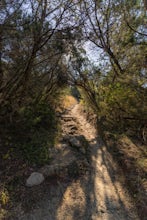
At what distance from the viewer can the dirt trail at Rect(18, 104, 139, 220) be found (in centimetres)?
334

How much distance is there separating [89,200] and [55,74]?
4911mm

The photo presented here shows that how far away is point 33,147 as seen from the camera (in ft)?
17.2

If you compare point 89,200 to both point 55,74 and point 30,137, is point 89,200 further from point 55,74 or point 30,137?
point 55,74

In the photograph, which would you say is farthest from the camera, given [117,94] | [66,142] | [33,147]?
[66,142]

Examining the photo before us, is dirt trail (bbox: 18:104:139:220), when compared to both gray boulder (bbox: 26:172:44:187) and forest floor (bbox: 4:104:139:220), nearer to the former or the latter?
forest floor (bbox: 4:104:139:220)

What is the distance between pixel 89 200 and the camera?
3.78 m

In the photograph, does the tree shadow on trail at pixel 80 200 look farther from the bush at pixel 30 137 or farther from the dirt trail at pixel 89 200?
the bush at pixel 30 137

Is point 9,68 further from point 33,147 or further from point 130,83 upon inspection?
point 130,83

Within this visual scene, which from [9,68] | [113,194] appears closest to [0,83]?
[9,68]

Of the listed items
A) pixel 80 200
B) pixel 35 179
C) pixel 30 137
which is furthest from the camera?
pixel 30 137

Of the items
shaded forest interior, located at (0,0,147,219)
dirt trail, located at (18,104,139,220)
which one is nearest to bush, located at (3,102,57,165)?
shaded forest interior, located at (0,0,147,219)

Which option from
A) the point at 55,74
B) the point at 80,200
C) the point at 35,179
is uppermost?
the point at 55,74

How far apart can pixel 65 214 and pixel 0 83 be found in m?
3.44

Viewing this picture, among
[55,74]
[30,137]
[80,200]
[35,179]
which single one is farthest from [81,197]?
[55,74]
